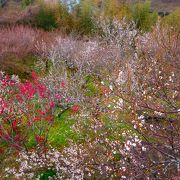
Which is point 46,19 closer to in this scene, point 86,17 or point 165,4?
point 86,17

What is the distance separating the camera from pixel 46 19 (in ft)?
74.4

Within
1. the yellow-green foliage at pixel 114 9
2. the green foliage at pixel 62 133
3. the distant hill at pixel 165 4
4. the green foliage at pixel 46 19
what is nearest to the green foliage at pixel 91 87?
the green foliage at pixel 62 133

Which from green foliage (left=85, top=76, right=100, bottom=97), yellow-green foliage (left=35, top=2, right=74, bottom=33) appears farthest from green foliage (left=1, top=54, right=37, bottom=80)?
yellow-green foliage (left=35, top=2, right=74, bottom=33)

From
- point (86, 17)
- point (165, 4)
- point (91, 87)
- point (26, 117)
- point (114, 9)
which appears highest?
point (114, 9)

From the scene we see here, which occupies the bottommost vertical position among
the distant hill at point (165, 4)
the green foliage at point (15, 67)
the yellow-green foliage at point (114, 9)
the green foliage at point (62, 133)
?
the distant hill at point (165, 4)

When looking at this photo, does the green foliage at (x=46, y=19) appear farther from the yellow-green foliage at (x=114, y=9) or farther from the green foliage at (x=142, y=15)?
the green foliage at (x=142, y=15)

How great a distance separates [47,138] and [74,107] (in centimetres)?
143

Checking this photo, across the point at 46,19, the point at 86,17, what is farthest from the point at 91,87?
the point at 46,19

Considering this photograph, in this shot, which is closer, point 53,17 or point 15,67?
point 15,67

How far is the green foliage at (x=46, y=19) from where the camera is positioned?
22.6 m

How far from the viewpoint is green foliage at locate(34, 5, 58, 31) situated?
22.6 meters

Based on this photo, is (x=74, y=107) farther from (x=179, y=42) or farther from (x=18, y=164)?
(x=179, y=42)

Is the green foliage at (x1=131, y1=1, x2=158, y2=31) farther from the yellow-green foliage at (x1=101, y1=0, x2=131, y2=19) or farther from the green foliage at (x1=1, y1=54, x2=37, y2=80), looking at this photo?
the green foliage at (x1=1, y1=54, x2=37, y2=80)

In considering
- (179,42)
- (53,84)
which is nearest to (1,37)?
(53,84)
